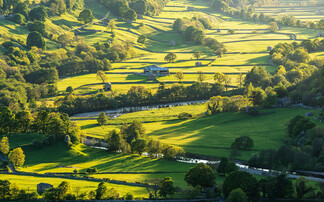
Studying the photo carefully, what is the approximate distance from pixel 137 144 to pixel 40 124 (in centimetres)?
2565

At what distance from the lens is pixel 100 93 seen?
13850cm

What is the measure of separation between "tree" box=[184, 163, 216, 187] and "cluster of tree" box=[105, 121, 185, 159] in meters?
15.4

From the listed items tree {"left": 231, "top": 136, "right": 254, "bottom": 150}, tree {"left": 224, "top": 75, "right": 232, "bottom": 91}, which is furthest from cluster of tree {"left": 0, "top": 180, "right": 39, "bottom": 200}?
tree {"left": 224, "top": 75, "right": 232, "bottom": 91}

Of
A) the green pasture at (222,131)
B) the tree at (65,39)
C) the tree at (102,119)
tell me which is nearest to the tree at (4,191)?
the green pasture at (222,131)

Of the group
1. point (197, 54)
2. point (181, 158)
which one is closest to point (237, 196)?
point (181, 158)

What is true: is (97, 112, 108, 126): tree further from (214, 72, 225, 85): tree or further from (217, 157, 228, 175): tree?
(214, 72, 225, 85): tree

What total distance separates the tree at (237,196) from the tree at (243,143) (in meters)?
27.5

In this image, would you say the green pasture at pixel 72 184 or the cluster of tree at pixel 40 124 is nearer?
the green pasture at pixel 72 184

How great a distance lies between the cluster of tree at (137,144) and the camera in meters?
Result: 89.5

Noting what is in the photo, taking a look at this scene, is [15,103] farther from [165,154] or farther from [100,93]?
[165,154]

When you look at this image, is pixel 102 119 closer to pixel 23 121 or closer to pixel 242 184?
pixel 23 121

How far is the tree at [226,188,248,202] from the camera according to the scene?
211 ft

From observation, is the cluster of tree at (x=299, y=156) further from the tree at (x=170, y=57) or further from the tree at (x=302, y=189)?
the tree at (x=170, y=57)

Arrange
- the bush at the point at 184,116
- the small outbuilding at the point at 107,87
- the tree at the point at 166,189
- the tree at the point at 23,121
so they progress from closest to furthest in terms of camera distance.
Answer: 1. the tree at the point at 166,189
2. the tree at the point at 23,121
3. the bush at the point at 184,116
4. the small outbuilding at the point at 107,87
